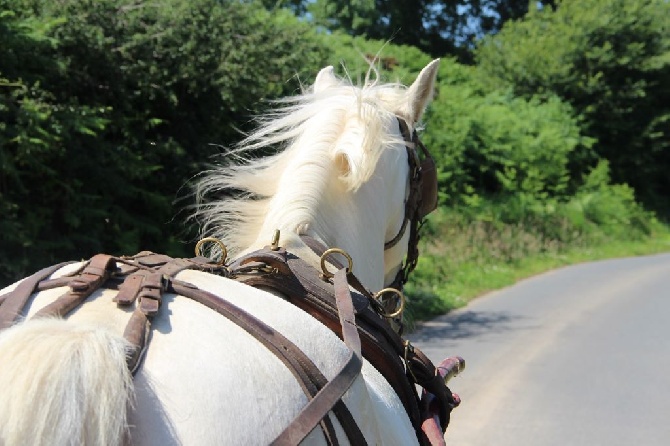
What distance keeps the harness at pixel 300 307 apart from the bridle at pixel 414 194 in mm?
443

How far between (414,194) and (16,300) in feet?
6.00

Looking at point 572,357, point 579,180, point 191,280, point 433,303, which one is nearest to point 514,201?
point 579,180

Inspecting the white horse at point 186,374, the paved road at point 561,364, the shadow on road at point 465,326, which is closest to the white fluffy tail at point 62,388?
the white horse at point 186,374

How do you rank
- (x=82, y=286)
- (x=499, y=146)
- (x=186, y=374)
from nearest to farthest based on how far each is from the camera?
(x=186, y=374) → (x=82, y=286) → (x=499, y=146)

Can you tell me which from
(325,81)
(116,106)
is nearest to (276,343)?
(325,81)

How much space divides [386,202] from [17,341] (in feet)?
5.74

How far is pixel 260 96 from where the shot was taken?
331 inches

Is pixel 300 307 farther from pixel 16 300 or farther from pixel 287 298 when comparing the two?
pixel 16 300

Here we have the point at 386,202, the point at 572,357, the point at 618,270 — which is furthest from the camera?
the point at 618,270

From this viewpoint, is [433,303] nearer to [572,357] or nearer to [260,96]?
[572,357]

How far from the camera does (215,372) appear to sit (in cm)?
137

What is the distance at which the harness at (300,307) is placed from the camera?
4.76ft

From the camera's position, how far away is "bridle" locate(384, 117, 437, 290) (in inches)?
117

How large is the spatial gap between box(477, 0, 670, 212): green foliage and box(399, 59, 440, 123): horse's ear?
22771 mm
